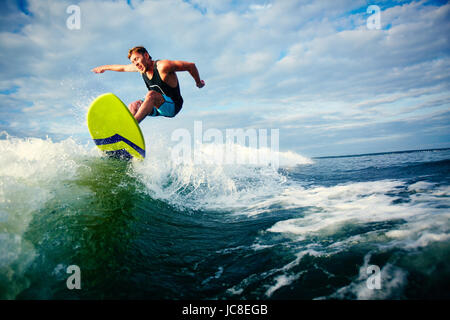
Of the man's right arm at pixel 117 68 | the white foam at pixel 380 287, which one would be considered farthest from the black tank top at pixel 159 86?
the white foam at pixel 380 287

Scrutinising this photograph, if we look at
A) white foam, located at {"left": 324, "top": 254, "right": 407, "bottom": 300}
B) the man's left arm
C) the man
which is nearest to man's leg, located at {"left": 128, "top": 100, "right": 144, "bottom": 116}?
the man

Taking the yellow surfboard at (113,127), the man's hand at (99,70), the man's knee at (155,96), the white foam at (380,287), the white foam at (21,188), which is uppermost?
the man's hand at (99,70)

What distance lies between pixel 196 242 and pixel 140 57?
13.2 ft

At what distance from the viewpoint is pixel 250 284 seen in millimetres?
2055

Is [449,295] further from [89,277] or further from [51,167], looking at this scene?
[51,167]

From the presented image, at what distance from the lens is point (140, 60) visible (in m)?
4.66

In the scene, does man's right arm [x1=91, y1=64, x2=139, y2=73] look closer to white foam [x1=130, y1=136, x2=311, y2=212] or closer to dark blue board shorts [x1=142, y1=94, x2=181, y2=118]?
dark blue board shorts [x1=142, y1=94, x2=181, y2=118]

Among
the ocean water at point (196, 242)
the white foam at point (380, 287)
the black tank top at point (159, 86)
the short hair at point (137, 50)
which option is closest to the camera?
the white foam at point (380, 287)

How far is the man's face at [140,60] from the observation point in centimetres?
462

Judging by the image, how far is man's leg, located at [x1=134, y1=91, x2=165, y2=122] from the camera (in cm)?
480

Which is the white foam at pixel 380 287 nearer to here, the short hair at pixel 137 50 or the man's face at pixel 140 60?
the man's face at pixel 140 60

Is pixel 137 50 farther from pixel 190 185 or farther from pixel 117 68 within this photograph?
pixel 190 185

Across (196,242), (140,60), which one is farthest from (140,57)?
(196,242)

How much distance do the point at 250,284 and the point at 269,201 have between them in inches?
144
